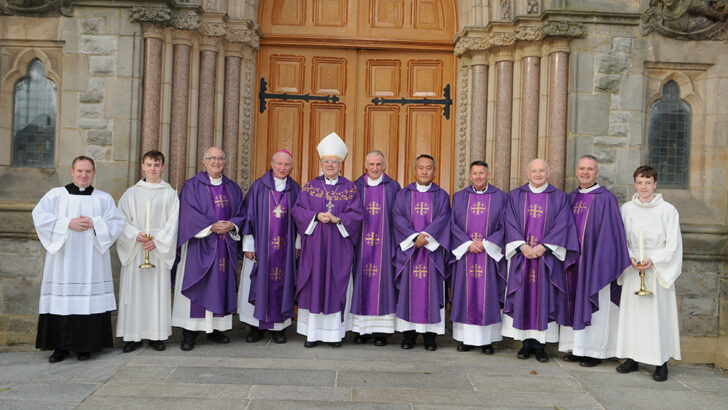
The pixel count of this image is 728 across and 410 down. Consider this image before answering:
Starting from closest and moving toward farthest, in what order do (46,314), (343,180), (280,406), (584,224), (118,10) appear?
1. (280,406)
2. (46,314)
3. (584,224)
4. (343,180)
5. (118,10)

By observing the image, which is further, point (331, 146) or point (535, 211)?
point (331, 146)

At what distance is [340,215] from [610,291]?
240cm

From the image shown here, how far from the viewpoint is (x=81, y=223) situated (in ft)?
16.4

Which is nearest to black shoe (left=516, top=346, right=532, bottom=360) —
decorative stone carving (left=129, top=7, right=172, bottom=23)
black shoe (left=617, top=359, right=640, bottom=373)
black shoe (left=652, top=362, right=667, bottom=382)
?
black shoe (left=617, top=359, right=640, bottom=373)

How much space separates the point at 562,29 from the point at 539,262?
2.42 m

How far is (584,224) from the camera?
5.39 m

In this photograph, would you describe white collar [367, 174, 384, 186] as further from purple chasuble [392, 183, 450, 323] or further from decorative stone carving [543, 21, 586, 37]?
decorative stone carving [543, 21, 586, 37]

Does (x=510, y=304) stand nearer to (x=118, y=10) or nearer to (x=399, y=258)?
(x=399, y=258)

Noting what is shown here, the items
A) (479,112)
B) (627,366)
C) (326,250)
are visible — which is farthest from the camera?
(479,112)

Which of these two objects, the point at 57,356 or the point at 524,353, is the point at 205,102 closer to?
the point at 57,356

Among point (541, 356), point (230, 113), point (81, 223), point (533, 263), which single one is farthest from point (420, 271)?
point (81, 223)

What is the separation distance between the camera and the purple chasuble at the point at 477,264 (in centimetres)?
550

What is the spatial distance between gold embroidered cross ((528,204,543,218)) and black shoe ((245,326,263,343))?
267cm

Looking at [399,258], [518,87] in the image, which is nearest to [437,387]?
[399,258]
